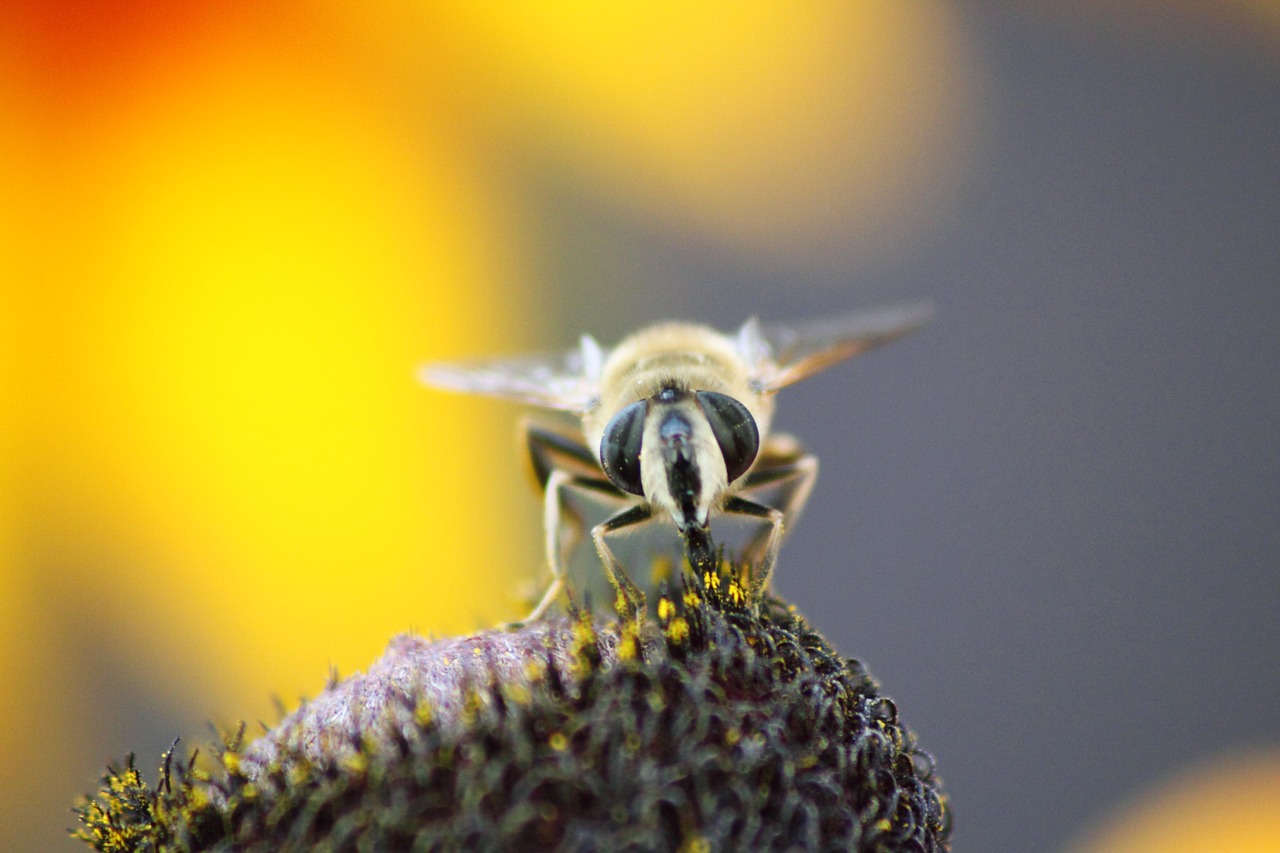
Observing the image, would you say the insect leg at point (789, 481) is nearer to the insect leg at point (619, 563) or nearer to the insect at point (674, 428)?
the insect at point (674, 428)

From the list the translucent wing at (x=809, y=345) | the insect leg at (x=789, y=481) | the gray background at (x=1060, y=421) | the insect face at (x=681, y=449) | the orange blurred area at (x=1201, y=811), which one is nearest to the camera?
the insect face at (x=681, y=449)

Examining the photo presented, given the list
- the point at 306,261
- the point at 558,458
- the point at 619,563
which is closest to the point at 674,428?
the point at 619,563

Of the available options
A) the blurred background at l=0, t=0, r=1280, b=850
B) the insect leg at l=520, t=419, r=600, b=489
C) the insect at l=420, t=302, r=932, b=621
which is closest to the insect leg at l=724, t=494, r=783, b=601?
the insect at l=420, t=302, r=932, b=621

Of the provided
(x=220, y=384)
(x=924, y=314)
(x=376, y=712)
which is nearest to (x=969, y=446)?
(x=924, y=314)

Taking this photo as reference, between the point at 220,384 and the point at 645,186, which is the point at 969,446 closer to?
the point at 645,186

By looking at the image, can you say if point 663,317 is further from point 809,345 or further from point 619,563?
point 619,563

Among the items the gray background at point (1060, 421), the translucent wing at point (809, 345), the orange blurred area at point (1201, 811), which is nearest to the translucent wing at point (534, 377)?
the translucent wing at point (809, 345)

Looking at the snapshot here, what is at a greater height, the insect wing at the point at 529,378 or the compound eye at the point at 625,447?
the insect wing at the point at 529,378
